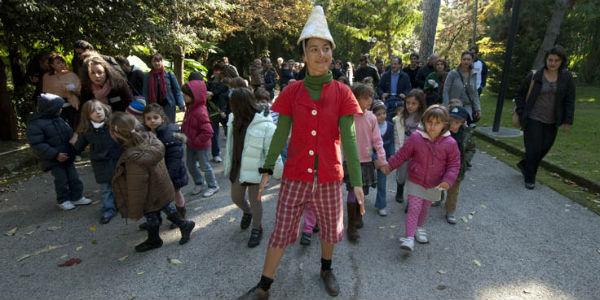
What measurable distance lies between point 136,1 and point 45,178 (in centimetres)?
391

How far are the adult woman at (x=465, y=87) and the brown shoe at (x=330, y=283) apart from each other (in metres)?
4.16

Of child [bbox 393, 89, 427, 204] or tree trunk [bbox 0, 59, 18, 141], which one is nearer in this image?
child [bbox 393, 89, 427, 204]

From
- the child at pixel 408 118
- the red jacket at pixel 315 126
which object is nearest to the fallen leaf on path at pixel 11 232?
the red jacket at pixel 315 126

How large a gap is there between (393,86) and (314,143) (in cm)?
581

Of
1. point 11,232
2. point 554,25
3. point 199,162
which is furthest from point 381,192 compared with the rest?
point 554,25

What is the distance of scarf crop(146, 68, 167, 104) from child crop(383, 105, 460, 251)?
4.33 metres

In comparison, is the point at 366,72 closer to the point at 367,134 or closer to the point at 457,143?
the point at 457,143

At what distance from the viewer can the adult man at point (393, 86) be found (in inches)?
306

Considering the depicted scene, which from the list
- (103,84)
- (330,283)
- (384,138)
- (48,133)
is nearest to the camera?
(330,283)

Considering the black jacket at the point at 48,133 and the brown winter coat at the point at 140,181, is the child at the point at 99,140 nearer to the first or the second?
the black jacket at the point at 48,133

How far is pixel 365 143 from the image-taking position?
13.3ft

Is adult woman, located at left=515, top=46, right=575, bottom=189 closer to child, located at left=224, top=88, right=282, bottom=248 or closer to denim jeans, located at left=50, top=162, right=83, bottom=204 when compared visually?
child, located at left=224, top=88, right=282, bottom=248

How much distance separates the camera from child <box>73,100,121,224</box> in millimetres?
4385

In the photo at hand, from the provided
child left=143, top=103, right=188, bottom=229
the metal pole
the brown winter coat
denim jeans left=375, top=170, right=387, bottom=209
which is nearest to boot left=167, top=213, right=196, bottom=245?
the brown winter coat
